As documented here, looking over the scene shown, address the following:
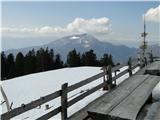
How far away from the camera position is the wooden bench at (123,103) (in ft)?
16.7

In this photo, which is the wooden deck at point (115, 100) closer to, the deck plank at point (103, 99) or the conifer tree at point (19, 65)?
the deck plank at point (103, 99)

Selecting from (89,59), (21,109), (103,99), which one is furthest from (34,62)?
(21,109)

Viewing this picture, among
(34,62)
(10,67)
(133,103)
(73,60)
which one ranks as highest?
(133,103)

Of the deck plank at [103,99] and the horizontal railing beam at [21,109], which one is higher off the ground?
the horizontal railing beam at [21,109]

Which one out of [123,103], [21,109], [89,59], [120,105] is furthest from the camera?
[89,59]

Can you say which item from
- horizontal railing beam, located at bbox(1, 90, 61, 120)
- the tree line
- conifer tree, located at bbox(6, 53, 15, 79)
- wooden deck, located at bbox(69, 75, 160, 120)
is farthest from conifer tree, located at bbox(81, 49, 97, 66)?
horizontal railing beam, located at bbox(1, 90, 61, 120)

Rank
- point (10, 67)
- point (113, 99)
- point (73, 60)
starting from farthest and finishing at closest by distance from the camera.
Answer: point (73, 60), point (10, 67), point (113, 99)

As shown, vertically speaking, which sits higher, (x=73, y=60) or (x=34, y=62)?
(x=73, y=60)

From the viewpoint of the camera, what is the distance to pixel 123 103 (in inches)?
231

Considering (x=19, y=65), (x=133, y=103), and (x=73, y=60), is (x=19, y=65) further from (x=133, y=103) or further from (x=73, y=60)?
(x=133, y=103)

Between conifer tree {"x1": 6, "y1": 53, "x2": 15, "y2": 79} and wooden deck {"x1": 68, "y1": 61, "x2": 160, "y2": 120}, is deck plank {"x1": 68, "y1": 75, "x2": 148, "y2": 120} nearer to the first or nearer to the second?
wooden deck {"x1": 68, "y1": 61, "x2": 160, "y2": 120}

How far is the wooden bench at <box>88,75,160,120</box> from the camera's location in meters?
5.10

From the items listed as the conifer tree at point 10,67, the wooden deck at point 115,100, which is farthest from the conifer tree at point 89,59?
the wooden deck at point 115,100

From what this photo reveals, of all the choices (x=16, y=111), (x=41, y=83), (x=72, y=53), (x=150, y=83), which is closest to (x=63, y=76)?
(x=41, y=83)
